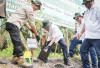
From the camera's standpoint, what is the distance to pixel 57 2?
12.8 feet

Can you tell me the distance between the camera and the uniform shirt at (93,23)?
198 cm

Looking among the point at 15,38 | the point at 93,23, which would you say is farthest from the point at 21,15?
the point at 93,23

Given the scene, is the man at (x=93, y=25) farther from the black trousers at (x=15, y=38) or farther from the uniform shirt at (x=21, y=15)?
the black trousers at (x=15, y=38)

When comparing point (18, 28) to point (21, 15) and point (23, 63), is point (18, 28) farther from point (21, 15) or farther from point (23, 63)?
point (23, 63)

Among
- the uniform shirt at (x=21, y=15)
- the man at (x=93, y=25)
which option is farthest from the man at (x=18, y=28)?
the man at (x=93, y=25)

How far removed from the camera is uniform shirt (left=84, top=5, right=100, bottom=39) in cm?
198

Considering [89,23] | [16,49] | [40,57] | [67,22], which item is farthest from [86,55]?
[67,22]

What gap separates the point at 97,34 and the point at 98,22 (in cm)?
23

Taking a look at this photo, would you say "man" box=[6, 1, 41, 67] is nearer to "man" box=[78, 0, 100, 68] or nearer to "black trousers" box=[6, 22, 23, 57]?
"black trousers" box=[6, 22, 23, 57]

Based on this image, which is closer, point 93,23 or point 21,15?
point 93,23

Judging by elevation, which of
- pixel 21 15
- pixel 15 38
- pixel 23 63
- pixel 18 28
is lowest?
pixel 23 63

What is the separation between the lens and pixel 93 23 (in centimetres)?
203

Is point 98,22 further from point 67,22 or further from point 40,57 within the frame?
point 67,22

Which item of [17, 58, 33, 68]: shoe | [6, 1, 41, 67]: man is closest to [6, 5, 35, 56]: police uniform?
[6, 1, 41, 67]: man
